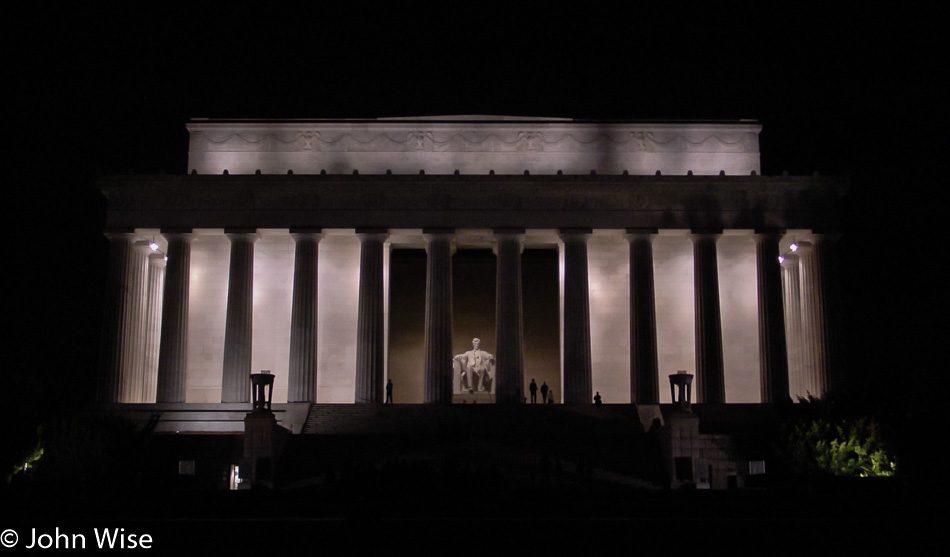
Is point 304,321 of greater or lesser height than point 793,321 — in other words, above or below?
below

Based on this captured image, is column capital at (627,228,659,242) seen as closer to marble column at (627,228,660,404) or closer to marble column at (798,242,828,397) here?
marble column at (627,228,660,404)

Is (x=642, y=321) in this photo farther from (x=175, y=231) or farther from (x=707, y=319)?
(x=175, y=231)

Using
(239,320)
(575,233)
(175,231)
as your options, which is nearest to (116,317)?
(175,231)

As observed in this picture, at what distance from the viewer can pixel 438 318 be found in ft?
189

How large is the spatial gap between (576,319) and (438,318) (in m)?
6.88

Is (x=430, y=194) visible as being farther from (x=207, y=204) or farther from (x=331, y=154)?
(x=207, y=204)

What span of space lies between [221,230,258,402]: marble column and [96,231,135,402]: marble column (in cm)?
497

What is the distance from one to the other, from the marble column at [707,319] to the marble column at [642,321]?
2190 millimetres

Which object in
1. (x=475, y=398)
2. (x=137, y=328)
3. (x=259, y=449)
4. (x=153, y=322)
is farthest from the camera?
(x=153, y=322)

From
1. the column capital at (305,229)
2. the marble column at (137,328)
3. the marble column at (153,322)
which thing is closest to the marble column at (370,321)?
the column capital at (305,229)

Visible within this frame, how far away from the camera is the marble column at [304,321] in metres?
56.6

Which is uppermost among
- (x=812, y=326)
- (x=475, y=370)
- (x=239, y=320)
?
(x=239, y=320)

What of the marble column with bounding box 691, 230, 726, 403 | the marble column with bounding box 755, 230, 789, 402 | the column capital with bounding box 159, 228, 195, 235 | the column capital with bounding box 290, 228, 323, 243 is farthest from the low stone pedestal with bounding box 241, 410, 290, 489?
the marble column with bounding box 755, 230, 789, 402

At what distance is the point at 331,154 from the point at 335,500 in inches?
1329
